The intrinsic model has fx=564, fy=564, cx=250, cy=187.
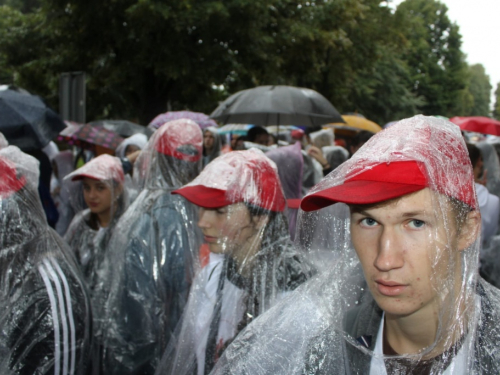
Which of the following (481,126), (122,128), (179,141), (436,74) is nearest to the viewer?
(179,141)

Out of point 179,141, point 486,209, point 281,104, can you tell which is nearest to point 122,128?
point 281,104

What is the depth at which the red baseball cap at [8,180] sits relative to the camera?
2.04m

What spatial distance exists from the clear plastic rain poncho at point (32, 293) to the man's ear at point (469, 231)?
140 centimetres

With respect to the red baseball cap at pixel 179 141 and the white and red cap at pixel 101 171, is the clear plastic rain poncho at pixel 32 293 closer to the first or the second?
the red baseball cap at pixel 179 141

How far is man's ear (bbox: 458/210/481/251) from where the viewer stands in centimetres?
134

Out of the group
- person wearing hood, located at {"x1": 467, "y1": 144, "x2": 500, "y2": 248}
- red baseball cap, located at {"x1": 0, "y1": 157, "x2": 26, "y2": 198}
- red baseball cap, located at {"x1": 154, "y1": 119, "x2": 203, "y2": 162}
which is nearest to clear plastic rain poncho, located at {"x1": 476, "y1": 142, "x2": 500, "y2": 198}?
person wearing hood, located at {"x1": 467, "y1": 144, "x2": 500, "y2": 248}

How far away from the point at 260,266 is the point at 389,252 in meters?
1.03

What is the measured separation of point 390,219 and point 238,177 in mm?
1241

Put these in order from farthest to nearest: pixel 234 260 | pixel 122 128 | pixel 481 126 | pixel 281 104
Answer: pixel 122 128, pixel 481 126, pixel 281 104, pixel 234 260

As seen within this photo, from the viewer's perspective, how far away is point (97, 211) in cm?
380

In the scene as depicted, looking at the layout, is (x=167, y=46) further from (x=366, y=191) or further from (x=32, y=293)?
(x=366, y=191)

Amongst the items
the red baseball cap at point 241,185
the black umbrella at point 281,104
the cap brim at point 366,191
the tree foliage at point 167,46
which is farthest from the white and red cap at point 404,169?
the tree foliage at point 167,46

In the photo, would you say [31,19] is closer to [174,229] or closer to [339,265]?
[174,229]

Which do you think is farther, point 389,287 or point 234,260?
point 234,260
